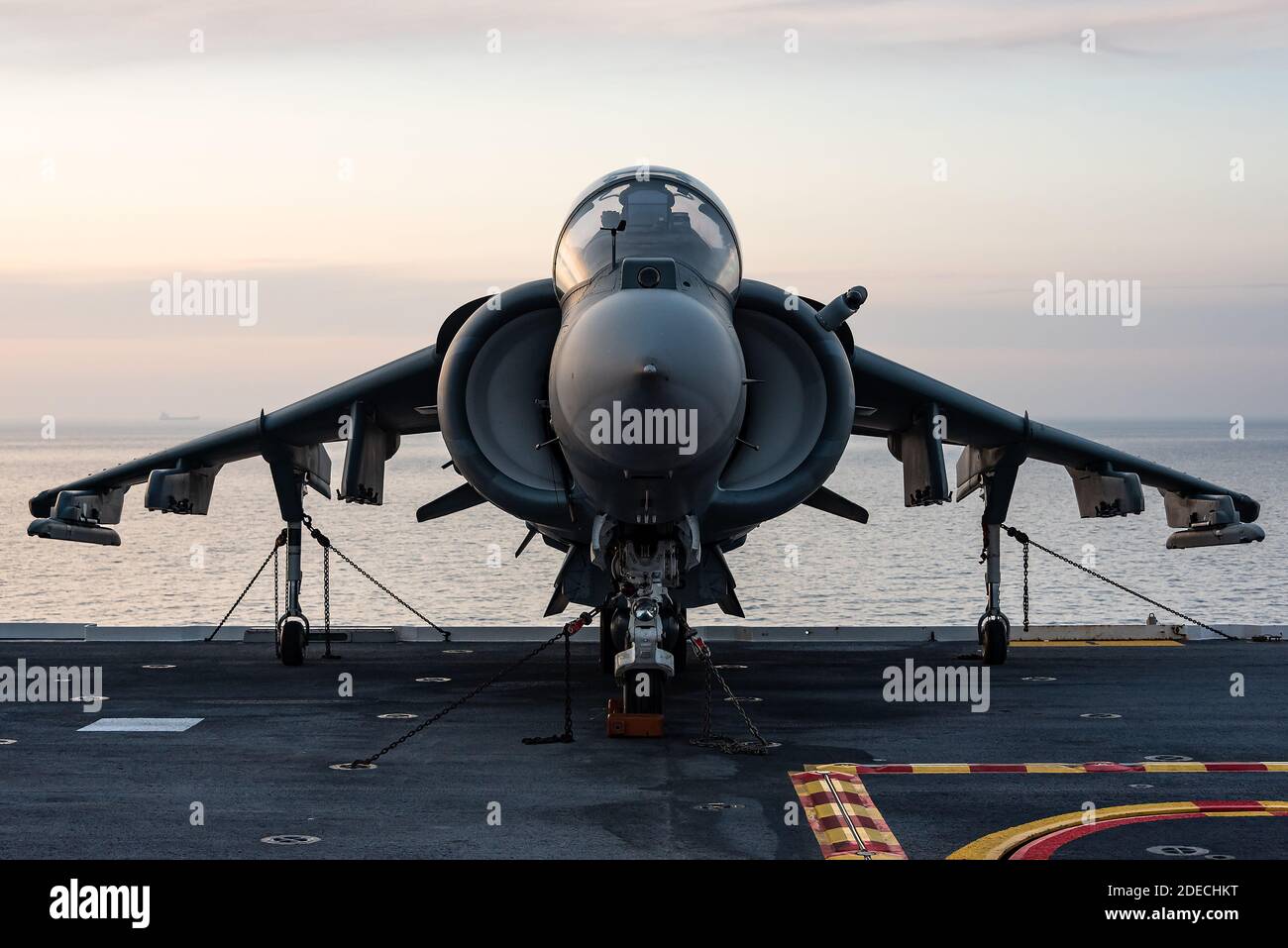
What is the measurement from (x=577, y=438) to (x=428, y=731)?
371 cm

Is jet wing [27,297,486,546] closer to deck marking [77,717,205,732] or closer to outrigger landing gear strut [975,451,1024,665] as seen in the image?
deck marking [77,717,205,732]

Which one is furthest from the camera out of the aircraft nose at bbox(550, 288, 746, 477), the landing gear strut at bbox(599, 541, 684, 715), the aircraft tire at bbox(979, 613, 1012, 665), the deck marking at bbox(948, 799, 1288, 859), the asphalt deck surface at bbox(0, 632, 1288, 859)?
the aircraft tire at bbox(979, 613, 1012, 665)

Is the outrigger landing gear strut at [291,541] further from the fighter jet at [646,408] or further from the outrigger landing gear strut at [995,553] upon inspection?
the outrigger landing gear strut at [995,553]

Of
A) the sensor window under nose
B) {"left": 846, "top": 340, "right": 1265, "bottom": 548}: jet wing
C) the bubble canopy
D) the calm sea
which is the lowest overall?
the calm sea

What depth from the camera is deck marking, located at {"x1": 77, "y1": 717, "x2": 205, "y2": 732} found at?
15.3 meters

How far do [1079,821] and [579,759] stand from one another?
442cm

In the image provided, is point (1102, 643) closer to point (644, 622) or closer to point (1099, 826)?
point (644, 622)

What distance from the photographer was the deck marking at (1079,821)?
994 cm

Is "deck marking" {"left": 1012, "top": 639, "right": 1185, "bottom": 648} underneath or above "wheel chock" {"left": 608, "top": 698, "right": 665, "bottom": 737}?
underneath

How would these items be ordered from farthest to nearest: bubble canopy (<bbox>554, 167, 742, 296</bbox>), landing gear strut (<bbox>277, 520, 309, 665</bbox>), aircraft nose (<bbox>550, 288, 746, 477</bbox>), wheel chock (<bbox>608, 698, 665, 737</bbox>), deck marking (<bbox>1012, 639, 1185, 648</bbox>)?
deck marking (<bbox>1012, 639, 1185, 648</bbox>)
landing gear strut (<bbox>277, 520, 309, 665</bbox>)
bubble canopy (<bbox>554, 167, 742, 296</bbox>)
wheel chock (<bbox>608, 698, 665, 737</bbox>)
aircraft nose (<bbox>550, 288, 746, 477</bbox>)

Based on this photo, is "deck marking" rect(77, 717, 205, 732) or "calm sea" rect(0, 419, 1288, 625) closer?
"deck marking" rect(77, 717, 205, 732)

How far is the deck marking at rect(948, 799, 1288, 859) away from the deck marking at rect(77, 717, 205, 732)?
8.43 metres

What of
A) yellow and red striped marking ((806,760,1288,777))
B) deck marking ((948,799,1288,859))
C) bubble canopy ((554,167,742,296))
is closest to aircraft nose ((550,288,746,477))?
bubble canopy ((554,167,742,296))
